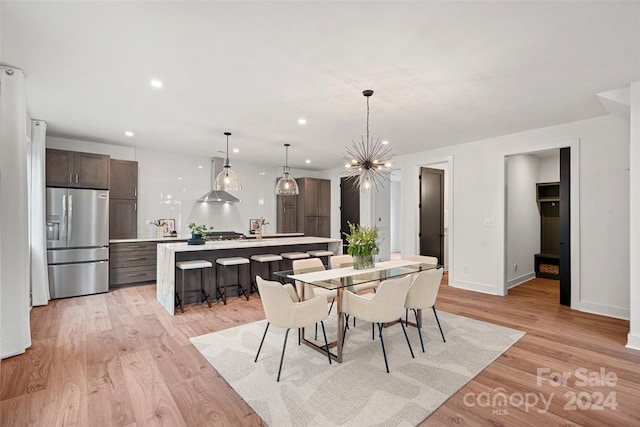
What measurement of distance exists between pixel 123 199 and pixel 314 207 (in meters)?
4.31

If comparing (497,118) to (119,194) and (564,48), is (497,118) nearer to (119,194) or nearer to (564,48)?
(564,48)

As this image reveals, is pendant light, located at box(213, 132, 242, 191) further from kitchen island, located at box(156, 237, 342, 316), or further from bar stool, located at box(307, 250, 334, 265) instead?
bar stool, located at box(307, 250, 334, 265)

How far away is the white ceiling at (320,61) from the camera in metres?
1.98

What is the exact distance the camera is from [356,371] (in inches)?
101

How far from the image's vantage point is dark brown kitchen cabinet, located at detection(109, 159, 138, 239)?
5.63 metres

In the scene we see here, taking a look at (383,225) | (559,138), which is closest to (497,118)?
(559,138)

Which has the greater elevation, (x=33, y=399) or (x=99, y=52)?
(x=99, y=52)

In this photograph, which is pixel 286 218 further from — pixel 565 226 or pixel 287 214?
pixel 565 226

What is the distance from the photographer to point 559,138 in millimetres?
4371

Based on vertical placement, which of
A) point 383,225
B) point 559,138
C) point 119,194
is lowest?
point 383,225

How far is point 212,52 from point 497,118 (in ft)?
12.0

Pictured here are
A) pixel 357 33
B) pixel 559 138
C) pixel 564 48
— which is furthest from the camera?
pixel 559 138

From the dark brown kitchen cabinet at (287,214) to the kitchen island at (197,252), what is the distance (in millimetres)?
2225

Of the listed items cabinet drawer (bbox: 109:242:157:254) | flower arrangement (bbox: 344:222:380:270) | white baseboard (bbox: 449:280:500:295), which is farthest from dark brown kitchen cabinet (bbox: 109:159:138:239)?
white baseboard (bbox: 449:280:500:295)
